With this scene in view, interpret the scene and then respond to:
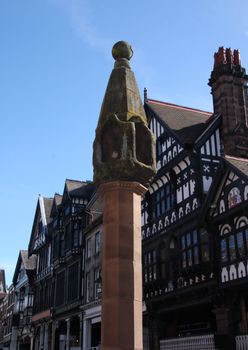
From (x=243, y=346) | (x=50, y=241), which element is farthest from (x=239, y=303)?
(x=50, y=241)

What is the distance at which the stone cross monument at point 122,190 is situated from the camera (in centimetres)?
977

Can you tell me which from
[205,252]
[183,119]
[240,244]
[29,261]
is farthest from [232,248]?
[29,261]

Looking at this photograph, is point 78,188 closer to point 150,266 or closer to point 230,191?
point 150,266

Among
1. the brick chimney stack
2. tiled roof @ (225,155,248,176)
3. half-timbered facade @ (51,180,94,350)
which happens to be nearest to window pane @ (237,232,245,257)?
tiled roof @ (225,155,248,176)

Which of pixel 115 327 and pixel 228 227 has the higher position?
pixel 228 227

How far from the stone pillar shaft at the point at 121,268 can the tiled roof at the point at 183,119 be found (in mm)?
Answer: 14496

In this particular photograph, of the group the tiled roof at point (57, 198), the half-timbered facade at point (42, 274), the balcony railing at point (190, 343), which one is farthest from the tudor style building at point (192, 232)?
the tiled roof at point (57, 198)

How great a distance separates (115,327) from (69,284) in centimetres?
3043

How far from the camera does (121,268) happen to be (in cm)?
1008

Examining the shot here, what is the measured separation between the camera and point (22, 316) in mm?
53469

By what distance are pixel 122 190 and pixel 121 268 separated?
1.77 meters

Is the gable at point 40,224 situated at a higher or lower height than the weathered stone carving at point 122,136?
higher

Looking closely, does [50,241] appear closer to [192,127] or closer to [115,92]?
[192,127]

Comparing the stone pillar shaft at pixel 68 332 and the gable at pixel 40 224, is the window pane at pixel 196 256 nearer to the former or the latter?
the stone pillar shaft at pixel 68 332
